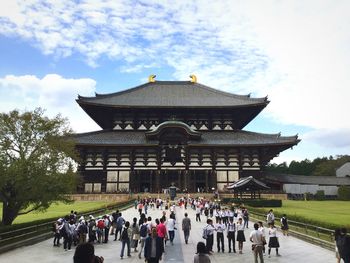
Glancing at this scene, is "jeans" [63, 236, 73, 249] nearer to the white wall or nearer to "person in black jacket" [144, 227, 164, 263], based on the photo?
"person in black jacket" [144, 227, 164, 263]

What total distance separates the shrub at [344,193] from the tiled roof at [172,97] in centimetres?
2227

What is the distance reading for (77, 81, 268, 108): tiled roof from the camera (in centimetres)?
6377

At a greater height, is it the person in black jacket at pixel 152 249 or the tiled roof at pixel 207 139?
the tiled roof at pixel 207 139

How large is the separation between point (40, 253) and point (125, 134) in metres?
46.3

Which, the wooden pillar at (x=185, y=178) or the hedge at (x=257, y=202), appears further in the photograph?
the wooden pillar at (x=185, y=178)

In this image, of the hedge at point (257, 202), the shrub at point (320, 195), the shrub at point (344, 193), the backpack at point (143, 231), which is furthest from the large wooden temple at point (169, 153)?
the backpack at point (143, 231)

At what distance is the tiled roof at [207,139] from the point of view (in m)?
56.5

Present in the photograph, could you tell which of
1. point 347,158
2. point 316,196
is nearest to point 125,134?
point 316,196

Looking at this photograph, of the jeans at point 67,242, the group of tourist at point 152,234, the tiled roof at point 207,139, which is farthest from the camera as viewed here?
the tiled roof at point 207,139

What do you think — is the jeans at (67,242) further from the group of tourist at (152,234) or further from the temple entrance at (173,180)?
the temple entrance at (173,180)

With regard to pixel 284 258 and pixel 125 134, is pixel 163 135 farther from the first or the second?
pixel 284 258

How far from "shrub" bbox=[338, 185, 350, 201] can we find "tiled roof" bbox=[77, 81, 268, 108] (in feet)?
73.1

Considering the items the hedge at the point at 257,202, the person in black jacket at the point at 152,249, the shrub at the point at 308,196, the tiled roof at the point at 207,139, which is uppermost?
the tiled roof at the point at 207,139

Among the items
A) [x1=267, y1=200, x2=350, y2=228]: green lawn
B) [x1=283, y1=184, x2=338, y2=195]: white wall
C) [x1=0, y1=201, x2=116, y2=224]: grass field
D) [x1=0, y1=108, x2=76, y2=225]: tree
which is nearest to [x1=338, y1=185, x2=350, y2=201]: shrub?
[x1=283, y1=184, x2=338, y2=195]: white wall
